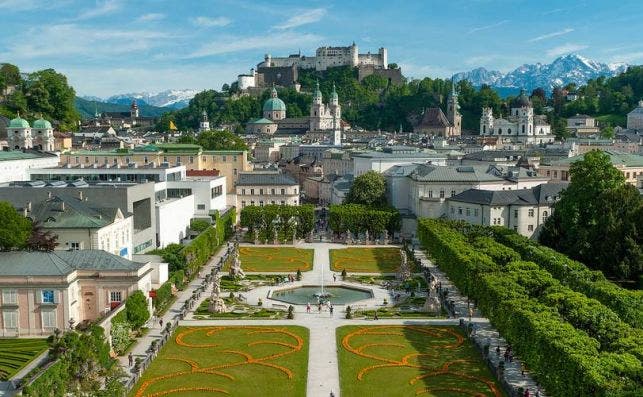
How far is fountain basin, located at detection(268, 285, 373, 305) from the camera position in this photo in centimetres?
6494

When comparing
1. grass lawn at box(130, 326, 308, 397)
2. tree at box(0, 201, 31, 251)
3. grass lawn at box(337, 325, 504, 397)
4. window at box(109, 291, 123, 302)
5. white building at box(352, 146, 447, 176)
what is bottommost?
grass lawn at box(337, 325, 504, 397)

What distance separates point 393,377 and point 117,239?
32128mm

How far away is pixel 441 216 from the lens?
323 feet

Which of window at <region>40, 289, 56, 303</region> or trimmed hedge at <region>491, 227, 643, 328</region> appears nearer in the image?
window at <region>40, 289, 56, 303</region>

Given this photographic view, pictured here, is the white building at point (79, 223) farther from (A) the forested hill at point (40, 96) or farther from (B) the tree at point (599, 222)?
(A) the forested hill at point (40, 96)

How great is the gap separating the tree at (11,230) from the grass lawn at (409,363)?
943 inches

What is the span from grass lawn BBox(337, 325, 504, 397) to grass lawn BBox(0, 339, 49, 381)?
59.0ft

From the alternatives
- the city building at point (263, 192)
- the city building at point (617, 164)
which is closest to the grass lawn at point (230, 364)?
the city building at point (263, 192)

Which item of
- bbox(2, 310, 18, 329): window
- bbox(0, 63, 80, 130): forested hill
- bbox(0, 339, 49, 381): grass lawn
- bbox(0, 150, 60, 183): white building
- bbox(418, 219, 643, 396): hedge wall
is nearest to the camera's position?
bbox(418, 219, 643, 396): hedge wall

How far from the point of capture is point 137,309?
50750mm

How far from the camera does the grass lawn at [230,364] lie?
137ft

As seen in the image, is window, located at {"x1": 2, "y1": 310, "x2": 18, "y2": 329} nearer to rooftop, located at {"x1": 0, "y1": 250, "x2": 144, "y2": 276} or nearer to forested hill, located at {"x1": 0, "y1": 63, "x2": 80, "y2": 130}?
rooftop, located at {"x1": 0, "y1": 250, "x2": 144, "y2": 276}

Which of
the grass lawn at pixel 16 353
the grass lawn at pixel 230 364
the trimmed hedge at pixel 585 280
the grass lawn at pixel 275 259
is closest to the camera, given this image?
the grass lawn at pixel 230 364

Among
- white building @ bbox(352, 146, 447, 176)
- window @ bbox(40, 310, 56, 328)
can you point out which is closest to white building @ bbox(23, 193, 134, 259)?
window @ bbox(40, 310, 56, 328)
